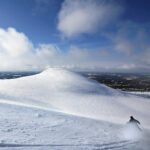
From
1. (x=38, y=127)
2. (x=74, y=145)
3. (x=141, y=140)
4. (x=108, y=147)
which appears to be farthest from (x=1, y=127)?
(x=141, y=140)

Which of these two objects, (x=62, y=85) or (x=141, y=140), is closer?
(x=141, y=140)

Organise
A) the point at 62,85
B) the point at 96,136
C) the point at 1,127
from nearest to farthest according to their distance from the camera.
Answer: the point at 1,127 < the point at 96,136 < the point at 62,85

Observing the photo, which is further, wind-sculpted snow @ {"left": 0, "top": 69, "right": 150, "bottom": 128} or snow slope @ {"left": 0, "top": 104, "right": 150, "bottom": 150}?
wind-sculpted snow @ {"left": 0, "top": 69, "right": 150, "bottom": 128}

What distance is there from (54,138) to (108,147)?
2954mm

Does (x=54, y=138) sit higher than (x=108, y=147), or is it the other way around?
(x=54, y=138)

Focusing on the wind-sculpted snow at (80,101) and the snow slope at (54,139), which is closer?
the snow slope at (54,139)

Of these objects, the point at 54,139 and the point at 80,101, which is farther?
the point at 80,101

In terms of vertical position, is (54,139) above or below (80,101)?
above

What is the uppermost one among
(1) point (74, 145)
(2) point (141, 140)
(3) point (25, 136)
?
(3) point (25, 136)

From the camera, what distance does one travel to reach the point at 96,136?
19.4 ft

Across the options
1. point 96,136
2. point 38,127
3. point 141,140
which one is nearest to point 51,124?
point 38,127

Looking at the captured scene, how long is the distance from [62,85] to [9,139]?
18606 mm

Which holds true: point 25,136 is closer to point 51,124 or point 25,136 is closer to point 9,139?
point 9,139

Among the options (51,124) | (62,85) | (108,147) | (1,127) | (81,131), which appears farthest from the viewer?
(62,85)
